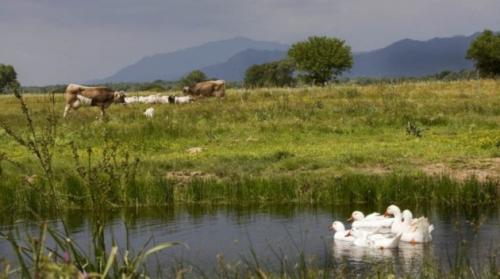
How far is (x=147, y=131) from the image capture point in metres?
26.5

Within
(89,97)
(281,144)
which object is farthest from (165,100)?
(281,144)

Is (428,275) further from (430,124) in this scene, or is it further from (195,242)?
(430,124)

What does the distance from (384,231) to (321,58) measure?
67.2m

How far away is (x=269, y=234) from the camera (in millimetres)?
12906

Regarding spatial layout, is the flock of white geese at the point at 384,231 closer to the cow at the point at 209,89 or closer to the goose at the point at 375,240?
the goose at the point at 375,240

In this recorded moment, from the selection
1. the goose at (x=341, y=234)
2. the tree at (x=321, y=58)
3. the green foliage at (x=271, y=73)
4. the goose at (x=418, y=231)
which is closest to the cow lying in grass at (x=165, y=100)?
the goose at (x=341, y=234)

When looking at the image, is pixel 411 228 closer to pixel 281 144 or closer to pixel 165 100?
pixel 281 144

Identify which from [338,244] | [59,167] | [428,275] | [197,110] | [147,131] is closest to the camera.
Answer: [428,275]

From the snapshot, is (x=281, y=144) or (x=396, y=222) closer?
(x=396, y=222)

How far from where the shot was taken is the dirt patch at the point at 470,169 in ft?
59.0

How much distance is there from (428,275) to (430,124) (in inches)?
832

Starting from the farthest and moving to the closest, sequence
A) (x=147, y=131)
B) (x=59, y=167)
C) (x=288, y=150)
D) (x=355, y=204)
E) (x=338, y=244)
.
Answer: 1. (x=147, y=131)
2. (x=288, y=150)
3. (x=59, y=167)
4. (x=355, y=204)
5. (x=338, y=244)

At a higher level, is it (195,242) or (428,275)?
(428,275)

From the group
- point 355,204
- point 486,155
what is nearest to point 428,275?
point 355,204
